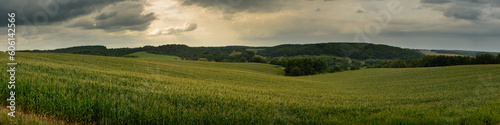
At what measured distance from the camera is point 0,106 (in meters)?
6.56

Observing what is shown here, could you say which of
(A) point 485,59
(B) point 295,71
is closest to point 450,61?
(A) point 485,59

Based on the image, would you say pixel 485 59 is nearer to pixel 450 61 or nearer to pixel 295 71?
pixel 450 61

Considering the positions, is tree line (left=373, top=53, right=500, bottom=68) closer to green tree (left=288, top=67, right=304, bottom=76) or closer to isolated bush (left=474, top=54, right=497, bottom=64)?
isolated bush (left=474, top=54, right=497, bottom=64)

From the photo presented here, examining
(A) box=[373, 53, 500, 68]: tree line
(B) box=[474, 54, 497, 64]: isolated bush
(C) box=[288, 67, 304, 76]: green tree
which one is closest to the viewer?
(B) box=[474, 54, 497, 64]: isolated bush

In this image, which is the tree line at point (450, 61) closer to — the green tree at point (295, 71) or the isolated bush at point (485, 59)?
the isolated bush at point (485, 59)

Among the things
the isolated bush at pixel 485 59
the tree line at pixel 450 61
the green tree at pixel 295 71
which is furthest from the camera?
the green tree at pixel 295 71

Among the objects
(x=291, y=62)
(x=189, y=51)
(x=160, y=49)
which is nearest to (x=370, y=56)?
(x=291, y=62)

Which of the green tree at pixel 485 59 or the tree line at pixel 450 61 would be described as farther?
the tree line at pixel 450 61

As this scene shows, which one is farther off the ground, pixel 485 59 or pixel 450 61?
pixel 485 59

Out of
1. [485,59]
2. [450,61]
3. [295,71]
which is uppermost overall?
[485,59]

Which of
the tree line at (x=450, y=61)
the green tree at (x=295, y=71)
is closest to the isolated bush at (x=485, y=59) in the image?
the tree line at (x=450, y=61)

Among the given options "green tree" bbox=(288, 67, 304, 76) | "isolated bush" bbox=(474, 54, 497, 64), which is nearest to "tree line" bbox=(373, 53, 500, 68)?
"isolated bush" bbox=(474, 54, 497, 64)

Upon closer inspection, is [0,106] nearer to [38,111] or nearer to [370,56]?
[38,111]

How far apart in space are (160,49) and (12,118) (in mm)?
148900
